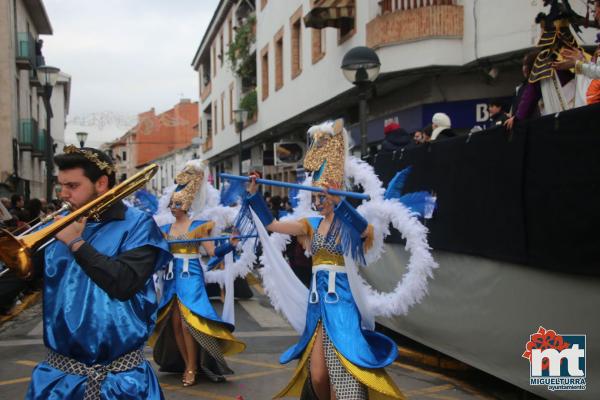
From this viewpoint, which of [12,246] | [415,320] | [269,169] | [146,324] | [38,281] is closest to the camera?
[12,246]

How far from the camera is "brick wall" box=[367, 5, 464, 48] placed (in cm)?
1237

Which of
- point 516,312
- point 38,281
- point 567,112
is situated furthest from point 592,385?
point 38,281

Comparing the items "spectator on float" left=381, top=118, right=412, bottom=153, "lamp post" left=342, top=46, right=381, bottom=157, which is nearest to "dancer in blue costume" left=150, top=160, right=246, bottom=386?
"spectator on float" left=381, top=118, right=412, bottom=153

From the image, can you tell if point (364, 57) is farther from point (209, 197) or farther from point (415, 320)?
point (415, 320)

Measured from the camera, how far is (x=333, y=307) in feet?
15.2

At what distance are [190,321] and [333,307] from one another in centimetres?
212

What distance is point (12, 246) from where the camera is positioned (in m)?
2.44

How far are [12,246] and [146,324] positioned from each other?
0.79 meters

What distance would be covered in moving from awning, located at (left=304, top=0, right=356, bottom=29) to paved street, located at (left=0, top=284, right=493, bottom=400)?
326 inches

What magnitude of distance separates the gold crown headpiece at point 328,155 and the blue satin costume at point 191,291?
6.71 feet

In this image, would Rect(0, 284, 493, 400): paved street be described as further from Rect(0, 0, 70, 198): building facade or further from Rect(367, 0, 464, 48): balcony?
Rect(0, 0, 70, 198): building facade

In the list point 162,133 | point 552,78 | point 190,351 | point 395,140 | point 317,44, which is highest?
point 162,133

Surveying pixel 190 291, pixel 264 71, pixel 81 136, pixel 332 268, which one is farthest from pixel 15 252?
pixel 264 71

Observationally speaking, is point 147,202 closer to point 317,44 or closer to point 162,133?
point 317,44
